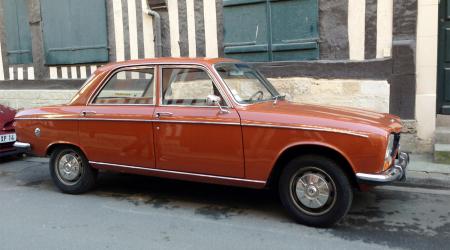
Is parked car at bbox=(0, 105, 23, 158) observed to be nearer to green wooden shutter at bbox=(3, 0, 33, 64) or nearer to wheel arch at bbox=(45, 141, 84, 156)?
wheel arch at bbox=(45, 141, 84, 156)

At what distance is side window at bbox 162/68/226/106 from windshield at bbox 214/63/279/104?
0.60ft

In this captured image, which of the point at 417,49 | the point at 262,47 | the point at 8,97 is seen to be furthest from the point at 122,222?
the point at 8,97

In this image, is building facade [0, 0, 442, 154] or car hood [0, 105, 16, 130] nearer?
building facade [0, 0, 442, 154]

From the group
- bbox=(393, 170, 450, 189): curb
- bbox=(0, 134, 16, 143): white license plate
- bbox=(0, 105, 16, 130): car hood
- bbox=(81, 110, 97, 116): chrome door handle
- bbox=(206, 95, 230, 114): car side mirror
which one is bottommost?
bbox=(393, 170, 450, 189): curb

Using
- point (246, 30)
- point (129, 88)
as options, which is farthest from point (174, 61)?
point (246, 30)

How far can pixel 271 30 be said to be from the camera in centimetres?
838

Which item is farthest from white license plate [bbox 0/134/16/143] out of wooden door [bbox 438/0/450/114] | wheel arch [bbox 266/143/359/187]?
wooden door [bbox 438/0/450/114]

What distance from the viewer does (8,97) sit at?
37.3 feet

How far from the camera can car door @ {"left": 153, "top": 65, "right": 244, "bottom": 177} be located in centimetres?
489

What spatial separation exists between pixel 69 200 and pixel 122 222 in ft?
4.02

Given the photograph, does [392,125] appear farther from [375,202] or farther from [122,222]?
[122,222]

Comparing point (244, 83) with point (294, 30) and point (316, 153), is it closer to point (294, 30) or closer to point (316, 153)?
point (316, 153)

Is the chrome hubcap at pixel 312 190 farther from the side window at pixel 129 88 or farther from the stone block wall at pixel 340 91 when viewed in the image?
the stone block wall at pixel 340 91

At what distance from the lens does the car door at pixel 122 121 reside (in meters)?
5.41
